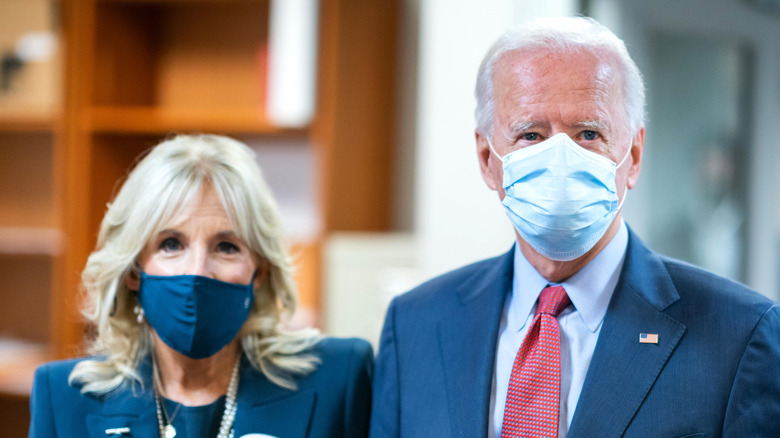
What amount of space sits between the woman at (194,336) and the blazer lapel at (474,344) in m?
0.30

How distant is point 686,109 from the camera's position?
8.49 feet

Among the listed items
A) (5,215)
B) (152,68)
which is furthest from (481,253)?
(5,215)

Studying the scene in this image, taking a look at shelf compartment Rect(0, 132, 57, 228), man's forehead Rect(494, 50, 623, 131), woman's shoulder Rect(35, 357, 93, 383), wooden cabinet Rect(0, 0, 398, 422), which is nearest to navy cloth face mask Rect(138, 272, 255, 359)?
woman's shoulder Rect(35, 357, 93, 383)

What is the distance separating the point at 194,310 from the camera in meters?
1.46

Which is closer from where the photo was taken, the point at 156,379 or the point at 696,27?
the point at 156,379

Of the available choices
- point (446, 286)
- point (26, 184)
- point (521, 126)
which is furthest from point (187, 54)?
point (521, 126)

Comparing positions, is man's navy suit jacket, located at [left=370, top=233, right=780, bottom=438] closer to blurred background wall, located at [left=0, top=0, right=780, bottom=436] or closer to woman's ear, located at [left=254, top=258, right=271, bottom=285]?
woman's ear, located at [left=254, top=258, right=271, bottom=285]

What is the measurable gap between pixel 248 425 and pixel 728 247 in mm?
1760

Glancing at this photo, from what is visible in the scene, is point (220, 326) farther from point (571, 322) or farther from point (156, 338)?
point (571, 322)

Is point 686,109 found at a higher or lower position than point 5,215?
higher

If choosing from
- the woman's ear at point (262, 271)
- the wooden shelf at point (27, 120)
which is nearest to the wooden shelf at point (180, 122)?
the wooden shelf at point (27, 120)

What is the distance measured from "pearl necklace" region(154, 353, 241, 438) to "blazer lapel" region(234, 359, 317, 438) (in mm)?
12

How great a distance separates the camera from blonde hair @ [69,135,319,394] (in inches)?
60.2

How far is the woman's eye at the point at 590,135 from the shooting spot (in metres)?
1.27
